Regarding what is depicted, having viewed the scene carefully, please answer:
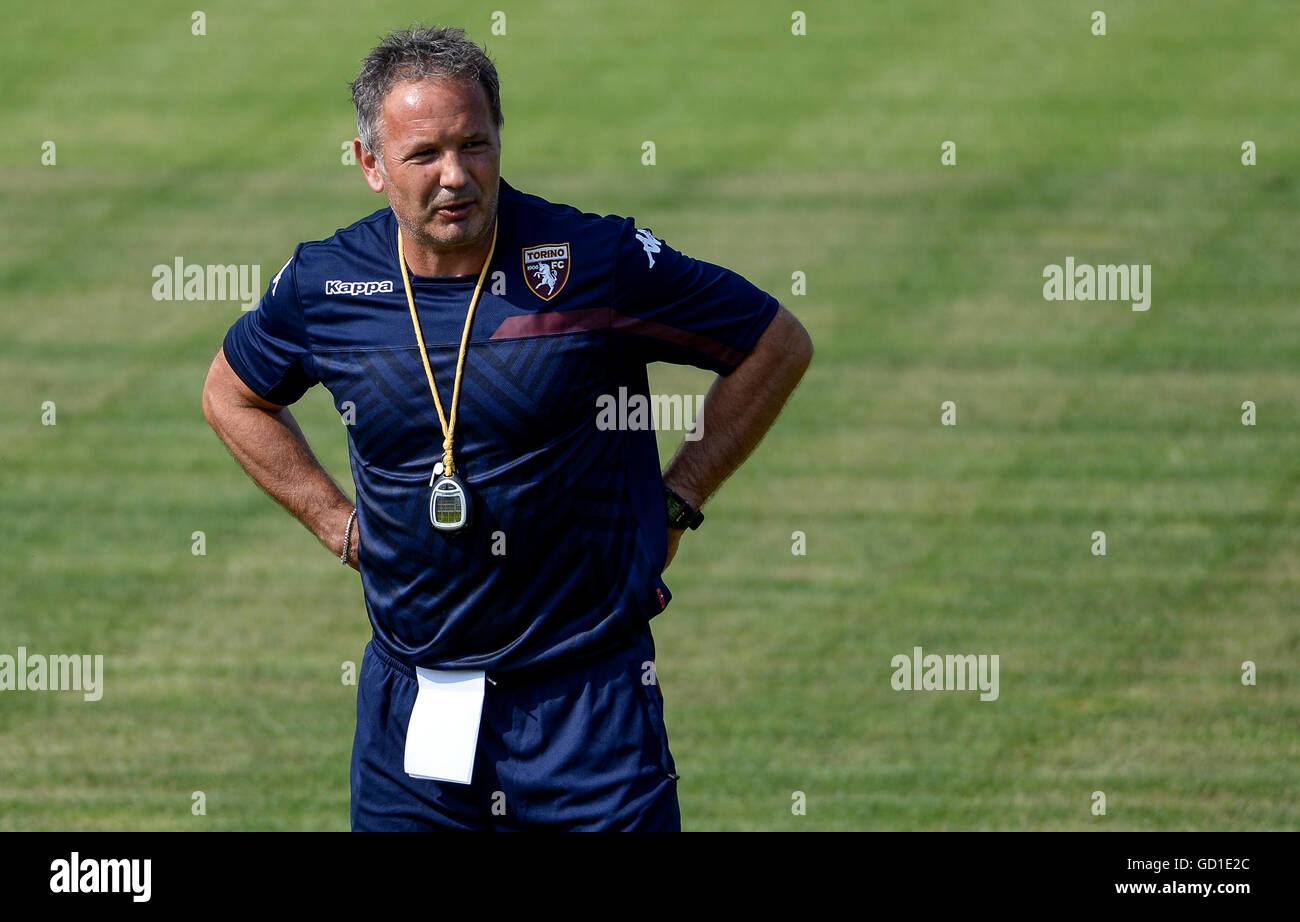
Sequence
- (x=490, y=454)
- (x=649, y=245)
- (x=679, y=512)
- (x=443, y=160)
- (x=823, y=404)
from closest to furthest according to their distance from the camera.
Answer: (x=443, y=160)
(x=490, y=454)
(x=649, y=245)
(x=679, y=512)
(x=823, y=404)

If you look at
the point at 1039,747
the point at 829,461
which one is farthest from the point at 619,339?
the point at 829,461

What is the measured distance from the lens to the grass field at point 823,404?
8.34m

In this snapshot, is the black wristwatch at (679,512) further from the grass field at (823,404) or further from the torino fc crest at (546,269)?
the grass field at (823,404)

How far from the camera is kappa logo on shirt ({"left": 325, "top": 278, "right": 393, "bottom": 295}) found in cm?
480

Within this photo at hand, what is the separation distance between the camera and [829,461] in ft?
37.9

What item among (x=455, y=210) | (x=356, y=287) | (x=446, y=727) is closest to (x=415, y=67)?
(x=455, y=210)

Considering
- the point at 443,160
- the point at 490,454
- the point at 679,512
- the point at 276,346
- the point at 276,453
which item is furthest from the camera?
the point at 276,453

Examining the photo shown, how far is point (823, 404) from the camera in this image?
1241 centimetres

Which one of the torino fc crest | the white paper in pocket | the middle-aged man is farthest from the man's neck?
the white paper in pocket

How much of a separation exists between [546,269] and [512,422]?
0.38 m

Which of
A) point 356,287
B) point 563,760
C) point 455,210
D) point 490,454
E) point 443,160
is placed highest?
point 443,160

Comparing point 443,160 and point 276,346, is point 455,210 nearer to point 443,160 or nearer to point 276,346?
point 443,160

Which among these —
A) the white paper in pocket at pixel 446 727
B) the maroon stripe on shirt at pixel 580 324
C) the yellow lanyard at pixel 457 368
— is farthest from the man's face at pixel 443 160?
the white paper in pocket at pixel 446 727

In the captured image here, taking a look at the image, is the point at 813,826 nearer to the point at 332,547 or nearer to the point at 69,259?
the point at 332,547
